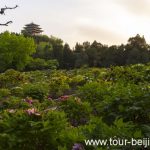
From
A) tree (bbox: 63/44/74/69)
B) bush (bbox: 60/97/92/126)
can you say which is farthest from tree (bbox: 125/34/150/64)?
bush (bbox: 60/97/92/126)

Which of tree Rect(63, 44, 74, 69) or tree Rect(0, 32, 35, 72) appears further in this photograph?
tree Rect(63, 44, 74, 69)

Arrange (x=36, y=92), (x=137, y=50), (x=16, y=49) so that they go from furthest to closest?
(x=16, y=49)
(x=137, y=50)
(x=36, y=92)

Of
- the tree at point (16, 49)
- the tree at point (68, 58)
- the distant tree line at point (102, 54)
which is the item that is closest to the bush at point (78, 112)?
the distant tree line at point (102, 54)

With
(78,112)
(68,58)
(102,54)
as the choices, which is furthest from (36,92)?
(68,58)

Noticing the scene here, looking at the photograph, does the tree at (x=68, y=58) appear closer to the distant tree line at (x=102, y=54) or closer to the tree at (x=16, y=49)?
the distant tree line at (x=102, y=54)

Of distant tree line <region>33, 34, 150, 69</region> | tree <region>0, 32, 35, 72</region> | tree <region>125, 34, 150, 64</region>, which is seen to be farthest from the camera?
tree <region>0, 32, 35, 72</region>

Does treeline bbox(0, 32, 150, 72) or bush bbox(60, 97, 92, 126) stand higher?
treeline bbox(0, 32, 150, 72)

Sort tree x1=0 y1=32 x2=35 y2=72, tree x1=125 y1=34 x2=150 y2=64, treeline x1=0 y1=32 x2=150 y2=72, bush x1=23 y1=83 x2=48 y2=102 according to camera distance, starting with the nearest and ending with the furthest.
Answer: bush x1=23 y1=83 x2=48 y2=102
tree x1=125 y1=34 x2=150 y2=64
treeline x1=0 y1=32 x2=150 y2=72
tree x1=0 y1=32 x2=35 y2=72

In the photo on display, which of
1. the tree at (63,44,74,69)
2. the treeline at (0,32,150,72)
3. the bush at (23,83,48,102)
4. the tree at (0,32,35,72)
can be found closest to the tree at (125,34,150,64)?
the treeline at (0,32,150,72)

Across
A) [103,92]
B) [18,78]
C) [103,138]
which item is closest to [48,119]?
[103,138]

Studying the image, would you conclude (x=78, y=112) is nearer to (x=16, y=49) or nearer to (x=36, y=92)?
(x=36, y=92)

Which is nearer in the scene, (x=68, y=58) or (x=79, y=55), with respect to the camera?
(x=79, y=55)

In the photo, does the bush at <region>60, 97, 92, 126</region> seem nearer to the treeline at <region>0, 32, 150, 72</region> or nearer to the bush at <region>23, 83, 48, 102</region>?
the bush at <region>23, 83, 48, 102</region>

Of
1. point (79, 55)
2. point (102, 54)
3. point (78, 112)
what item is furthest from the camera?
point (79, 55)
